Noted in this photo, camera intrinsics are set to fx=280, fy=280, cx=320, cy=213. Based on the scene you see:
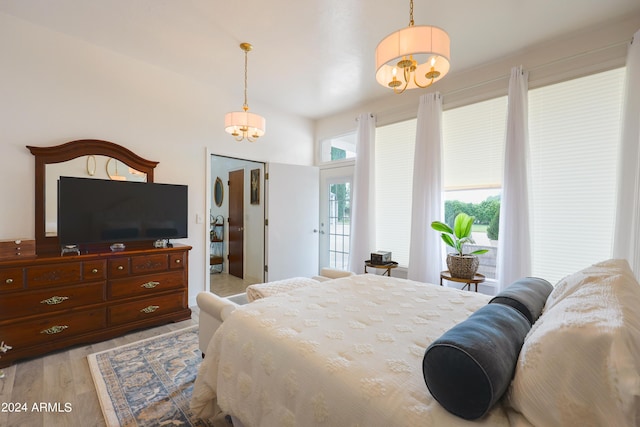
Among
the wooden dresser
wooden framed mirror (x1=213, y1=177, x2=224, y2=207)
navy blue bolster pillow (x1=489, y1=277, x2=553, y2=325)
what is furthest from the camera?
wooden framed mirror (x1=213, y1=177, x2=224, y2=207)

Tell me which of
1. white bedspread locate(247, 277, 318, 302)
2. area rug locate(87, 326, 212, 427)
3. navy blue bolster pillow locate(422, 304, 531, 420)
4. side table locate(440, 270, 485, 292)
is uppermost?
navy blue bolster pillow locate(422, 304, 531, 420)

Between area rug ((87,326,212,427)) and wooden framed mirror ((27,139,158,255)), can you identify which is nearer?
area rug ((87,326,212,427))

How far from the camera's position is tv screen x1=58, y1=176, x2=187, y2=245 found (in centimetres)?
257

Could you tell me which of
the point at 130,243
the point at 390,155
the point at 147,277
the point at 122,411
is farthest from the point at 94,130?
the point at 390,155

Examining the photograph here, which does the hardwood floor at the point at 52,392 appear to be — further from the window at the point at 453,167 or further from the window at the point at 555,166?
the window at the point at 555,166

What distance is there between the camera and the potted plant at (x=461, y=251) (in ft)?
9.13

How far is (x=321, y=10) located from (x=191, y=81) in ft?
6.78

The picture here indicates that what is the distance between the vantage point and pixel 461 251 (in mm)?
2926

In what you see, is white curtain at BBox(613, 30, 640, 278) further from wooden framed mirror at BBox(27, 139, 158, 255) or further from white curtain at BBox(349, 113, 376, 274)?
wooden framed mirror at BBox(27, 139, 158, 255)

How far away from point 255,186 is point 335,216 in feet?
4.81

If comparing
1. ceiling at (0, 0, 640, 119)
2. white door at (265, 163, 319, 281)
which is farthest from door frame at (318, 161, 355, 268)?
ceiling at (0, 0, 640, 119)

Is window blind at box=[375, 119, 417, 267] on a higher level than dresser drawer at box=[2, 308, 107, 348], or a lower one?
higher

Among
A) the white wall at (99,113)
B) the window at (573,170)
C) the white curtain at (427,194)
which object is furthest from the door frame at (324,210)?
the window at (573,170)

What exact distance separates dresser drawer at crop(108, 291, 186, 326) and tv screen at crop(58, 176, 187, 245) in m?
0.65
